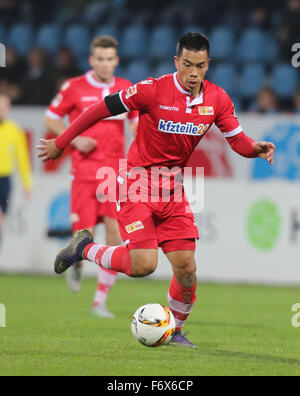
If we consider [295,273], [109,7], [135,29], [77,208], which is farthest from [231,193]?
[109,7]

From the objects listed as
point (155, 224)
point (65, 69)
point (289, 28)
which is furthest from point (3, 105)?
point (155, 224)

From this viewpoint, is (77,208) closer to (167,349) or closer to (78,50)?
(167,349)

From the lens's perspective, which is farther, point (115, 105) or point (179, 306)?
point (179, 306)

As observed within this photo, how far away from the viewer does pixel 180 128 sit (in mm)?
6113

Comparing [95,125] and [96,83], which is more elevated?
[96,83]

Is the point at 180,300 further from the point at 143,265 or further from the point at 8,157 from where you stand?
the point at 8,157

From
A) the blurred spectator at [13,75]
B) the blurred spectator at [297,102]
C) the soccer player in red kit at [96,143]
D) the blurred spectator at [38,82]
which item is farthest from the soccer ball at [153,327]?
the blurred spectator at [13,75]

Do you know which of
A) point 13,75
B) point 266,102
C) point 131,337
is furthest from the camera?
point 13,75

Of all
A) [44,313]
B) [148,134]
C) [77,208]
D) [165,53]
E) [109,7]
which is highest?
[109,7]

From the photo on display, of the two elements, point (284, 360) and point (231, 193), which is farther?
point (231, 193)

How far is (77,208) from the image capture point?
8.46 metres

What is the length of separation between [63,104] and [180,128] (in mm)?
2677

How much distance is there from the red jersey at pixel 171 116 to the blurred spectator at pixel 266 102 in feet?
24.1
